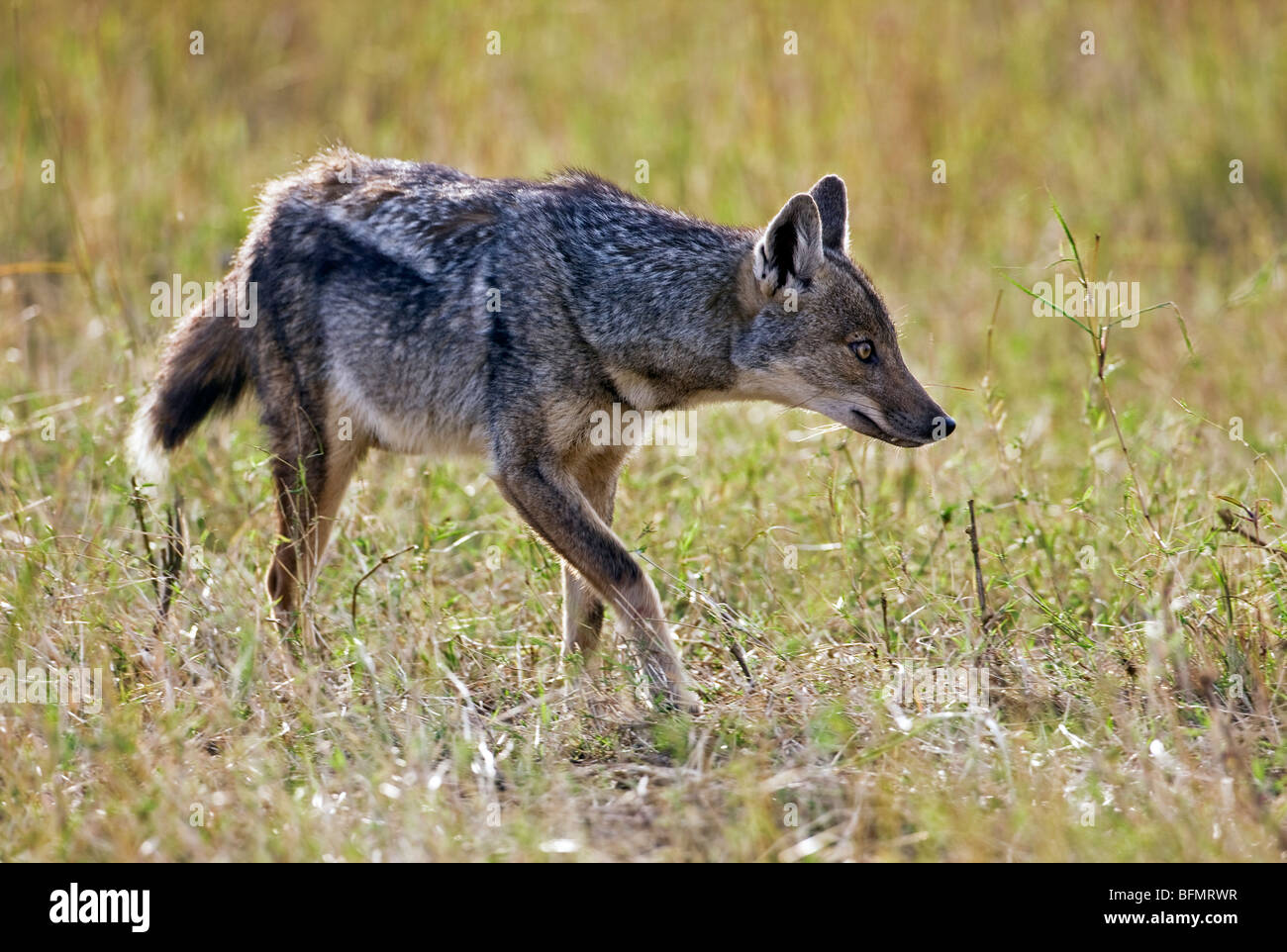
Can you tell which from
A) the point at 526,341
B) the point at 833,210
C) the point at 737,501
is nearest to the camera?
the point at 526,341

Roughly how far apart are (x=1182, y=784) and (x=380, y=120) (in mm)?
7916

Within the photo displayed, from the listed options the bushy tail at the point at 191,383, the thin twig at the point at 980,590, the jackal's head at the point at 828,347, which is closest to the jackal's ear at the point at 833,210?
the jackal's head at the point at 828,347

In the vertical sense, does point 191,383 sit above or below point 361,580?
above

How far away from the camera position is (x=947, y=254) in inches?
368

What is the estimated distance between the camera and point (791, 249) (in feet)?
16.1

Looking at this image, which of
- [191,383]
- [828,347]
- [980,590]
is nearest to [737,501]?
[828,347]

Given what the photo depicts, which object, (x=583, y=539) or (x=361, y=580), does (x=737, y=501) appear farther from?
(x=361, y=580)

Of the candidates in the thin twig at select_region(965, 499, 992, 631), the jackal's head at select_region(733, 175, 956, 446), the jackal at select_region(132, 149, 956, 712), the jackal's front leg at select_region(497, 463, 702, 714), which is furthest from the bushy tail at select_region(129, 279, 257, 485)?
the thin twig at select_region(965, 499, 992, 631)

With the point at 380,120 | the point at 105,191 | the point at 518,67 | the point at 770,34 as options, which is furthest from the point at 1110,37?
the point at 105,191

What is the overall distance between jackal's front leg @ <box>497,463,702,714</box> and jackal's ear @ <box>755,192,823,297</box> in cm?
101

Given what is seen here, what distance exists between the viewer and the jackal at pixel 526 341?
4965mm

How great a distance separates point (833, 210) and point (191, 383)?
8.59ft

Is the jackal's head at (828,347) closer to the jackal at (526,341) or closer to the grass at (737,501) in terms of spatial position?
the jackal at (526,341)

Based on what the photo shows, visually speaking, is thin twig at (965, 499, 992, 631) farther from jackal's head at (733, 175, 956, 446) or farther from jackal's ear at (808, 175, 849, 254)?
jackal's ear at (808, 175, 849, 254)
